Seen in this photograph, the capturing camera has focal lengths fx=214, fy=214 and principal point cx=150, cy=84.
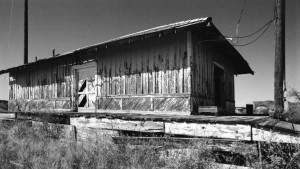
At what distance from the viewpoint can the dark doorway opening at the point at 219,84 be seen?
34.3 feet

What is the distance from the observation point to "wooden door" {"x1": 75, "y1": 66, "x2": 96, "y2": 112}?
9.98 m

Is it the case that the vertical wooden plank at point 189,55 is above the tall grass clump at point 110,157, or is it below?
above

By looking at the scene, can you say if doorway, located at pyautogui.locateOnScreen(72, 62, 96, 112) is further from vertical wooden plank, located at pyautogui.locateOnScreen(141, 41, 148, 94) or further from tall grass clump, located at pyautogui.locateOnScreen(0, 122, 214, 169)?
tall grass clump, located at pyautogui.locateOnScreen(0, 122, 214, 169)

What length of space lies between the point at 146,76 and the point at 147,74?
85 millimetres

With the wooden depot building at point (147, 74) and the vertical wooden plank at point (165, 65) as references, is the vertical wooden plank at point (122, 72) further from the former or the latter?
the vertical wooden plank at point (165, 65)

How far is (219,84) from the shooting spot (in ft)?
34.9

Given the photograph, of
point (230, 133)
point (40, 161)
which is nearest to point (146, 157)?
point (230, 133)

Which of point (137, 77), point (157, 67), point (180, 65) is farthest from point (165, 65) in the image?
point (137, 77)

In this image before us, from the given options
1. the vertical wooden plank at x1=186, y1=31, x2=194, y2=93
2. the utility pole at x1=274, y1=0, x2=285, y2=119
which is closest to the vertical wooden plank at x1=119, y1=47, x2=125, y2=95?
the vertical wooden plank at x1=186, y1=31, x2=194, y2=93

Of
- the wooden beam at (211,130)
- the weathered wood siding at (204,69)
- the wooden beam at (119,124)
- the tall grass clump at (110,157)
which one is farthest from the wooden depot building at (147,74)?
the tall grass clump at (110,157)

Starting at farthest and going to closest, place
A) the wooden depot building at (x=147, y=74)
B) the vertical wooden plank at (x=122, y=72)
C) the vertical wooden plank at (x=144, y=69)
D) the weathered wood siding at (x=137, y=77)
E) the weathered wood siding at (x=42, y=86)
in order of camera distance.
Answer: the weathered wood siding at (x=42, y=86), the vertical wooden plank at (x=122, y=72), the vertical wooden plank at (x=144, y=69), the weathered wood siding at (x=137, y=77), the wooden depot building at (x=147, y=74)

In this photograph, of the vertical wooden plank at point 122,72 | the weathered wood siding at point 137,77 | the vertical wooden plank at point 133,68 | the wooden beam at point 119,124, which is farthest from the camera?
the vertical wooden plank at point 122,72

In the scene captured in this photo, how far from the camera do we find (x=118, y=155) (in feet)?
14.9

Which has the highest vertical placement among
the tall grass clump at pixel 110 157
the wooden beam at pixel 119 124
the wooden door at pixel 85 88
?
the wooden door at pixel 85 88
